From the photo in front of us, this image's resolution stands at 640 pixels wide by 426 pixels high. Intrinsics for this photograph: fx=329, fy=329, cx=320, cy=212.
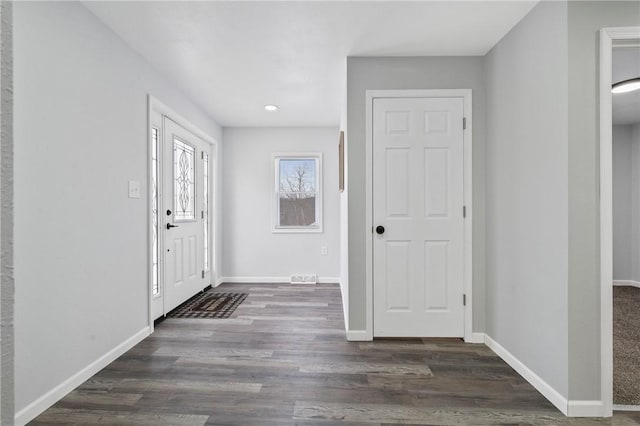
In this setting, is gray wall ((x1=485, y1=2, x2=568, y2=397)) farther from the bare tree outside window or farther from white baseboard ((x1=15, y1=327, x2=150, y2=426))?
white baseboard ((x1=15, y1=327, x2=150, y2=426))

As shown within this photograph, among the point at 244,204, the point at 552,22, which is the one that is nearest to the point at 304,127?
the point at 244,204

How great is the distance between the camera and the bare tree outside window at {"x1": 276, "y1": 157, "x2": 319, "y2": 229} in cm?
495

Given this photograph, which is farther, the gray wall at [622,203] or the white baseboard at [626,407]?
the gray wall at [622,203]

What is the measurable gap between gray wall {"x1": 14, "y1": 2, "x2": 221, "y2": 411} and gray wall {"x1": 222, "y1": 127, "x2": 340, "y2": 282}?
2.18 m

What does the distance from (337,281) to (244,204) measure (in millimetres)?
1820

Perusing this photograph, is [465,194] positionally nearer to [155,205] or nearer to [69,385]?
[155,205]

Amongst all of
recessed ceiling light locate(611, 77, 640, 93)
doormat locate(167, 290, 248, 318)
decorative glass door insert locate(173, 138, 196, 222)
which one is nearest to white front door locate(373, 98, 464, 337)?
recessed ceiling light locate(611, 77, 640, 93)

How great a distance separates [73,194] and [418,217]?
248 cm

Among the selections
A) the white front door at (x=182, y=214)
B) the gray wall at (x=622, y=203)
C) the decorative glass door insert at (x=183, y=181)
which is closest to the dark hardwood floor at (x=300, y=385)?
the white front door at (x=182, y=214)

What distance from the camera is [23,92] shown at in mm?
1685

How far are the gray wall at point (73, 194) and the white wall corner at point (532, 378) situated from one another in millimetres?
2845

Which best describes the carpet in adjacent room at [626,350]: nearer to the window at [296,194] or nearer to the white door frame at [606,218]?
the white door frame at [606,218]

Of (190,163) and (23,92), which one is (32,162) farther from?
(190,163)

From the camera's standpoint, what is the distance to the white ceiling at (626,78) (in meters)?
2.65
